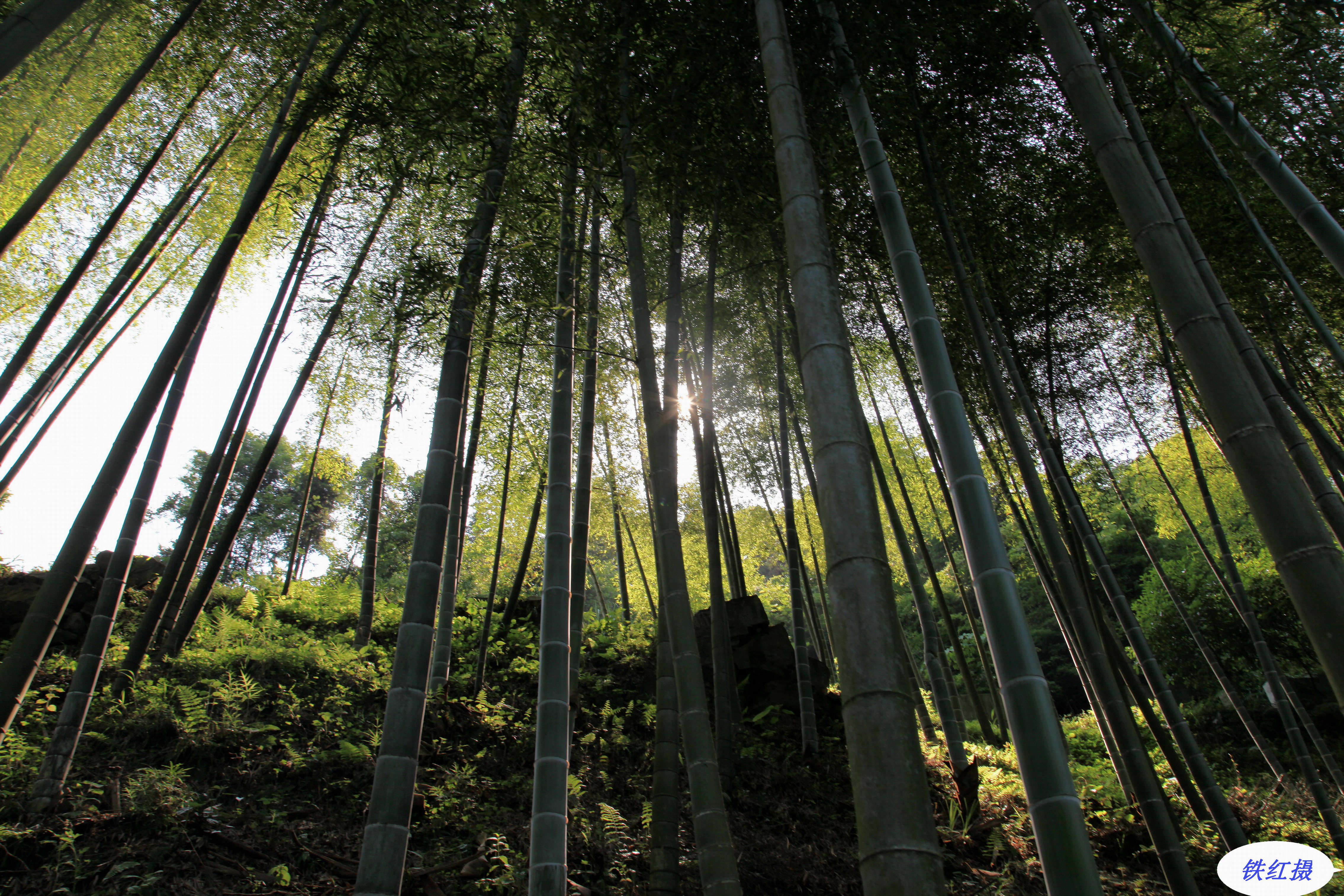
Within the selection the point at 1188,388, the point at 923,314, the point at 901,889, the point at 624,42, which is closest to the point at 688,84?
the point at 624,42

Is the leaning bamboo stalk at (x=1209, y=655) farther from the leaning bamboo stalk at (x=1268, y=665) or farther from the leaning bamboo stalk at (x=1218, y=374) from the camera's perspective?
the leaning bamboo stalk at (x=1218, y=374)

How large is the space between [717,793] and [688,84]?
3171 mm

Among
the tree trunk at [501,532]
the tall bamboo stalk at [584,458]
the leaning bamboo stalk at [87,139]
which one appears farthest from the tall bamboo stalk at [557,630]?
the leaning bamboo stalk at [87,139]

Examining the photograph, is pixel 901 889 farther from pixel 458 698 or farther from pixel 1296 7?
pixel 458 698

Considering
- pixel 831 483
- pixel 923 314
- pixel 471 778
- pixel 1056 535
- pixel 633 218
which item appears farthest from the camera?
pixel 471 778

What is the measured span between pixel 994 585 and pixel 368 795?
3.69 meters

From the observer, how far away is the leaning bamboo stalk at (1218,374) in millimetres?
1265

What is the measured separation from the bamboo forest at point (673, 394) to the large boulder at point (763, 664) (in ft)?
0.15

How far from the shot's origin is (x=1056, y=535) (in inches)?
136

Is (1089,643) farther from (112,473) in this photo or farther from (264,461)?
(264,461)

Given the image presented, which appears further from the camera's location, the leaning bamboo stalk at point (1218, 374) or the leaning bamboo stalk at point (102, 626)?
the leaning bamboo stalk at point (102, 626)

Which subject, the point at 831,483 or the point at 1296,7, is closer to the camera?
the point at 831,483
